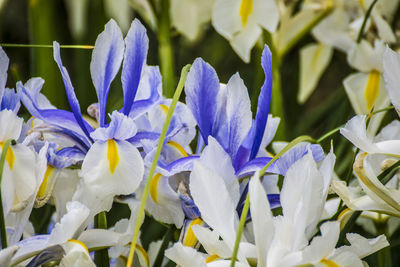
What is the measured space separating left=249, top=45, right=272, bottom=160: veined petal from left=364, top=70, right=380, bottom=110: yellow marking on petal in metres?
0.26

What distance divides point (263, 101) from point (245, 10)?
24 cm

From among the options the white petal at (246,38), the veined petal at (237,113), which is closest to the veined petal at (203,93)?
the veined petal at (237,113)

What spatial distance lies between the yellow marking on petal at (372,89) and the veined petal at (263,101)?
0.84ft

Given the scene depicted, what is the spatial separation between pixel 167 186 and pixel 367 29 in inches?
18.5

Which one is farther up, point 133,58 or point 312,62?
point 133,58

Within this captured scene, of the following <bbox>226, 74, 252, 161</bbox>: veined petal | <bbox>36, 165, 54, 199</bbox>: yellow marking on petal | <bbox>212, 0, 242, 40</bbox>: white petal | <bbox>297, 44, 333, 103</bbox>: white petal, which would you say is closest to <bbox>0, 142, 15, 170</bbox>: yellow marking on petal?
<bbox>36, 165, 54, 199</bbox>: yellow marking on petal

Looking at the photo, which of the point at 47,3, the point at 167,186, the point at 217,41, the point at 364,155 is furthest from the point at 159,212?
the point at 217,41

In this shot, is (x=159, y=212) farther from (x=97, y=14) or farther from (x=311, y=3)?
(x=97, y=14)

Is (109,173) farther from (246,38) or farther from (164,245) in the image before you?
(246,38)

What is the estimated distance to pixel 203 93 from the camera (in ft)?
1.36

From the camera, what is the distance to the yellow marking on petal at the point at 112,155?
39 centimetres

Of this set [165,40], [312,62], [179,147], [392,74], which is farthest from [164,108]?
[312,62]

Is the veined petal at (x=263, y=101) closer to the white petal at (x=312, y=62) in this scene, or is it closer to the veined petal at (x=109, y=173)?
the veined petal at (x=109, y=173)

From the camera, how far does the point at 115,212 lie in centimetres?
75
